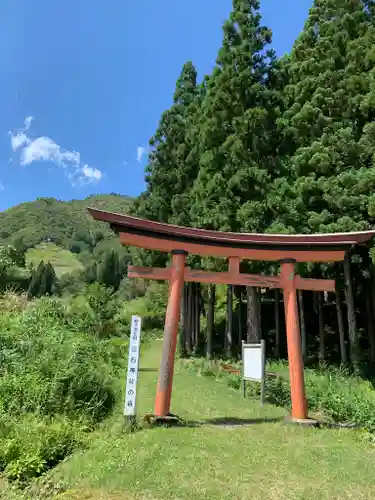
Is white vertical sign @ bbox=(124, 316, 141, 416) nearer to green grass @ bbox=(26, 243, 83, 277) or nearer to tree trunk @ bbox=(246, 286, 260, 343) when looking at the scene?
tree trunk @ bbox=(246, 286, 260, 343)

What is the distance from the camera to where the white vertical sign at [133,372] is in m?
6.25


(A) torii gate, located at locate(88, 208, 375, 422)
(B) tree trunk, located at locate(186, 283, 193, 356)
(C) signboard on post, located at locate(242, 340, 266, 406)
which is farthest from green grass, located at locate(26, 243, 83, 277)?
(A) torii gate, located at locate(88, 208, 375, 422)

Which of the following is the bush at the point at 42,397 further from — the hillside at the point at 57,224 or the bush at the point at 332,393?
the hillside at the point at 57,224

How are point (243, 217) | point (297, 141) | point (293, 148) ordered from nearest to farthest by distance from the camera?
point (243, 217), point (297, 141), point (293, 148)

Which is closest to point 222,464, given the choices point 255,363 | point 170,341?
point 170,341

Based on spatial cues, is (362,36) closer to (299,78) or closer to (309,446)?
(299,78)

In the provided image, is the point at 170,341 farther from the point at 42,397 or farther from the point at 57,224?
the point at 57,224

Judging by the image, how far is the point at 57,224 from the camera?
82.6m

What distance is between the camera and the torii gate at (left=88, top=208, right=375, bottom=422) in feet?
23.0

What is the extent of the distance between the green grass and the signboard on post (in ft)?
166

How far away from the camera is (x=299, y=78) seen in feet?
51.8

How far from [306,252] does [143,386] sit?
17.3 feet

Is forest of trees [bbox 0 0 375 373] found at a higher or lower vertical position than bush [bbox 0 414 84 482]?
higher

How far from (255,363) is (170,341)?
270 cm
